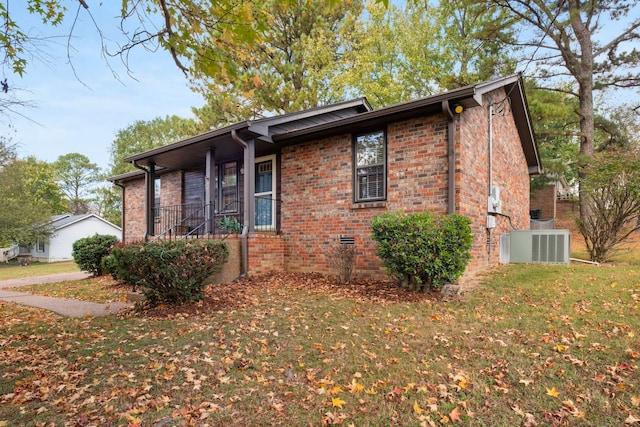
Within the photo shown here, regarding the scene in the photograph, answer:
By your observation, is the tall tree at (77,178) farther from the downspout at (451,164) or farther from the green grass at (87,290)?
the downspout at (451,164)

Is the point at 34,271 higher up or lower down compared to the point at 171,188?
lower down

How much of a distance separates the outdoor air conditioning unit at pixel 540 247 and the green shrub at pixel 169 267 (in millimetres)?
7991

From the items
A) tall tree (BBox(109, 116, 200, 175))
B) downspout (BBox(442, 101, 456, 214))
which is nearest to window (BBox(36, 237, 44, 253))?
tall tree (BBox(109, 116, 200, 175))

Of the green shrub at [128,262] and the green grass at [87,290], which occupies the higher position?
the green shrub at [128,262]

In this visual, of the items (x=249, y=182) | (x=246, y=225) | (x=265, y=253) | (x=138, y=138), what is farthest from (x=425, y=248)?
(x=138, y=138)

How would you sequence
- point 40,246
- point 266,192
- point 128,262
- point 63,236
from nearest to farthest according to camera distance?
point 128,262
point 266,192
point 63,236
point 40,246

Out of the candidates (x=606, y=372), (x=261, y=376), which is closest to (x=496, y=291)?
(x=606, y=372)

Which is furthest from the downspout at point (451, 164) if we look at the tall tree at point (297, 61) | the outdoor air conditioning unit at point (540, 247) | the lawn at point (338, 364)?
the tall tree at point (297, 61)

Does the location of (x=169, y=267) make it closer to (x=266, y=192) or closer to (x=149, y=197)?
(x=266, y=192)

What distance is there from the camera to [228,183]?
450 inches

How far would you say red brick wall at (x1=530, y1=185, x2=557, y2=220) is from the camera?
2147cm

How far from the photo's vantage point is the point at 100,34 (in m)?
4.23

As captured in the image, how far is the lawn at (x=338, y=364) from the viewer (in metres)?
2.73

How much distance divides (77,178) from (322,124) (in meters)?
44.9
